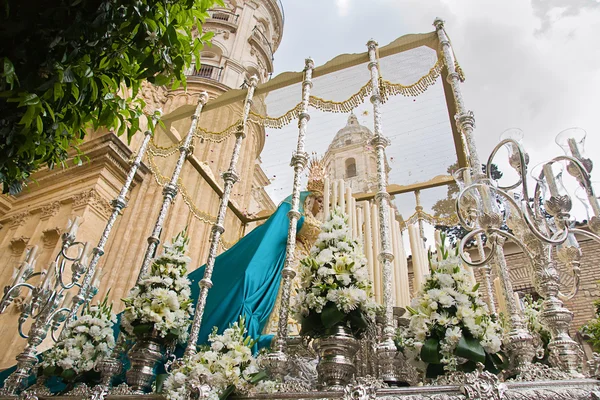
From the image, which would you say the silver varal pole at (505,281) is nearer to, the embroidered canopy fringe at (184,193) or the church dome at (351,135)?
the church dome at (351,135)

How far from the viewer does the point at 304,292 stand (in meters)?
2.33

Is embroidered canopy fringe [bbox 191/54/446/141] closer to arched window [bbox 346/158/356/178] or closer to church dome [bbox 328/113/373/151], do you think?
church dome [bbox 328/113/373/151]

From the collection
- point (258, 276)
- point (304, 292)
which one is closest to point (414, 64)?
point (258, 276)

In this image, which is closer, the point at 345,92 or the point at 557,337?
the point at 557,337

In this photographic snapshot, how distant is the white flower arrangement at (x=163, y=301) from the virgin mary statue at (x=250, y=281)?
0.43 m

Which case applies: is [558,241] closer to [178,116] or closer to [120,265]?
[178,116]

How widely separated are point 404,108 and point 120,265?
4.89 m

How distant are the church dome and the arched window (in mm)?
1003

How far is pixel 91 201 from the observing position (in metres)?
7.08

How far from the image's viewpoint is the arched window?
6403 mm

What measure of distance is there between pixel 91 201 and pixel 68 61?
5.66 meters

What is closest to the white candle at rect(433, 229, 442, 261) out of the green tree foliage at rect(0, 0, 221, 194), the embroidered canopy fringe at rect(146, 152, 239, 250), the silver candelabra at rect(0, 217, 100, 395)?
the green tree foliage at rect(0, 0, 221, 194)

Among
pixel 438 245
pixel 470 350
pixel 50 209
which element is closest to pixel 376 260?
pixel 438 245

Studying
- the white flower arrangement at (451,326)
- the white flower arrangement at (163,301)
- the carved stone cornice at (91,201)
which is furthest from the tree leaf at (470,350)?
the carved stone cornice at (91,201)
